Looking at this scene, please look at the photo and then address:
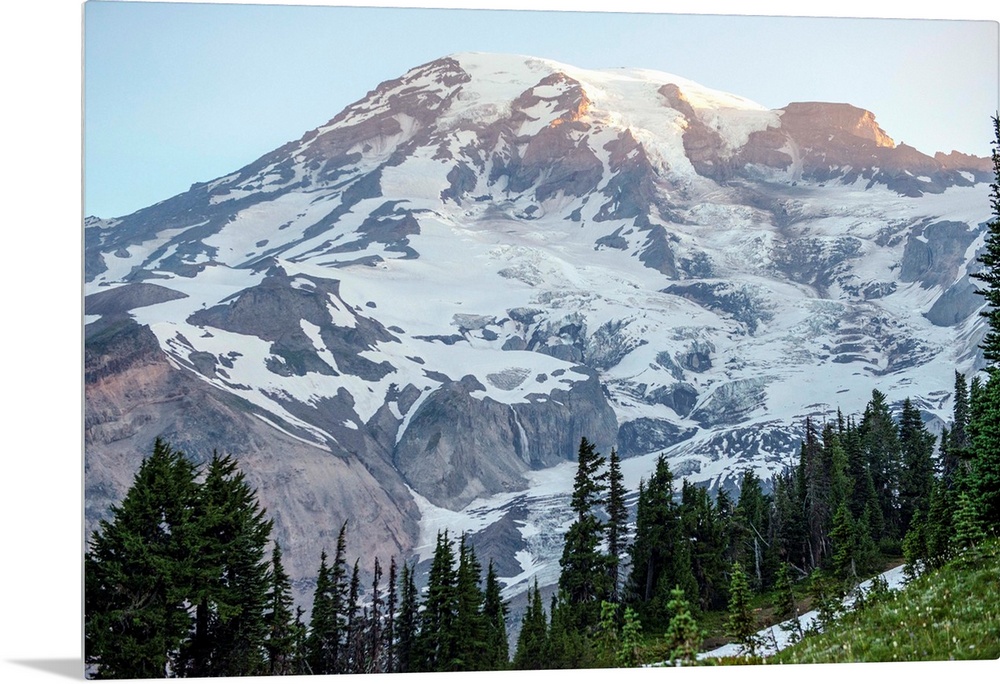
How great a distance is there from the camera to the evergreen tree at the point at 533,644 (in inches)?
1652

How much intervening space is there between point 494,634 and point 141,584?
15.2 meters

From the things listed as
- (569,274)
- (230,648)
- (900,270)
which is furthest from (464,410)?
(230,648)

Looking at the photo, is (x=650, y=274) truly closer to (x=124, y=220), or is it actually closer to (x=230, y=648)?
(x=124, y=220)

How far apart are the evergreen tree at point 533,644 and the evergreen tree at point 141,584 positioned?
40.9 ft

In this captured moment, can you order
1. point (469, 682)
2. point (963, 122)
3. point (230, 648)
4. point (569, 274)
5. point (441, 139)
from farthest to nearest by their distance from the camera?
point (441, 139)
point (569, 274)
point (963, 122)
point (230, 648)
point (469, 682)

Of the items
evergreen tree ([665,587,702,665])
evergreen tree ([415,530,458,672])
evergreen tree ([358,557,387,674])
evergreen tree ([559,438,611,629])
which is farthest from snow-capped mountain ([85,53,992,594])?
evergreen tree ([665,587,702,665])

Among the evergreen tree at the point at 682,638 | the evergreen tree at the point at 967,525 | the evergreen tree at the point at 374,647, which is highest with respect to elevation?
the evergreen tree at the point at 967,525

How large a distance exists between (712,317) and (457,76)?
119 feet

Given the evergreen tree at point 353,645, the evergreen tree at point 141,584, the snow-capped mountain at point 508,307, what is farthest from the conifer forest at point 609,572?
the snow-capped mountain at point 508,307

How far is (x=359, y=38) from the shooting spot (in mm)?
59844

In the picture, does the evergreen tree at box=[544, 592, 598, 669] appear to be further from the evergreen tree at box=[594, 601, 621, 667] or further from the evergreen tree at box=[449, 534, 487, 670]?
the evergreen tree at box=[449, 534, 487, 670]

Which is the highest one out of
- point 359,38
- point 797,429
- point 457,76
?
point 457,76

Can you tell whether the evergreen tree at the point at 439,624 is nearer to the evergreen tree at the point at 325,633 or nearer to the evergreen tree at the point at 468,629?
the evergreen tree at the point at 468,629

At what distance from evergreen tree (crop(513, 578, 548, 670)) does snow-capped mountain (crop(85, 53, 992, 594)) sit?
40587 millimetres
